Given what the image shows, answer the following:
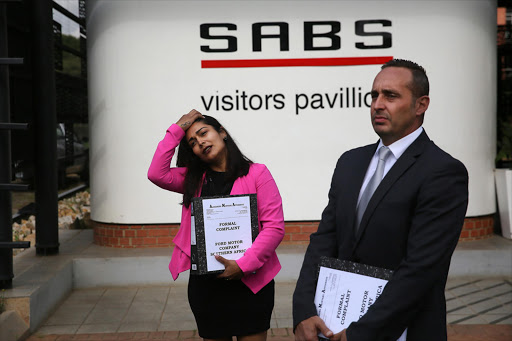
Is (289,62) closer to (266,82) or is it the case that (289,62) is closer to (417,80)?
(266,82)

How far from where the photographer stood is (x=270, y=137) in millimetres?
7328

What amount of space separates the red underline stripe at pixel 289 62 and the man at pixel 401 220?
4.87 metres

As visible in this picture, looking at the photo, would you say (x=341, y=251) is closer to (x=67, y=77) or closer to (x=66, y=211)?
(x=66, y=211)

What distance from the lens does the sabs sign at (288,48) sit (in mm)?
7203

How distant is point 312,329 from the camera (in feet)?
7.65

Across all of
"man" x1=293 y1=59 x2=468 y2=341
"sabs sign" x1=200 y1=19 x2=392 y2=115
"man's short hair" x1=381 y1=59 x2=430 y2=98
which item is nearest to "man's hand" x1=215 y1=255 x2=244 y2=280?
"man" x1=293 y1=59 x2=468 y2=341

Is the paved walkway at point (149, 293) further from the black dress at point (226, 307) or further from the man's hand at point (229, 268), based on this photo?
the man's hand at point (229, 268)

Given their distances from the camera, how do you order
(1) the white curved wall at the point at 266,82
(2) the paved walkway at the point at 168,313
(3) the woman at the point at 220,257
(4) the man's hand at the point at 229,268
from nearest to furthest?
(4) the man's hand at the point at 229,268
(3) the woman at the point at 220,257
(2) the paved walkway at the point at 168,313
(1) the white curved wall at the point at 266,82

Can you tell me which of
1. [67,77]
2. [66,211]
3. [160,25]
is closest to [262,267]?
[160,25]

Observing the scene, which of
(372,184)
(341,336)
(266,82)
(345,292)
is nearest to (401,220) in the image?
(372,184)

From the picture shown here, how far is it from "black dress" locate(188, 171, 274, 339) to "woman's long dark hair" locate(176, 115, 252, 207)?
47cm

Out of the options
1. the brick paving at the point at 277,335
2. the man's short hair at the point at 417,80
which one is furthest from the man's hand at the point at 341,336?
the brick paving at the point at 277,335

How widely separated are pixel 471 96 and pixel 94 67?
4511 mm

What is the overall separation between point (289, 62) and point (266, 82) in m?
0.36
